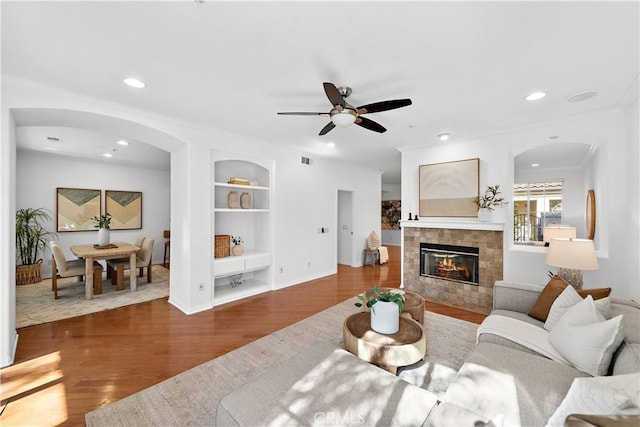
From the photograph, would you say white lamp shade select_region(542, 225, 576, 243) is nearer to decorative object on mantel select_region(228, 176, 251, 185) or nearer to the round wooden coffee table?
the round wooden coffee table

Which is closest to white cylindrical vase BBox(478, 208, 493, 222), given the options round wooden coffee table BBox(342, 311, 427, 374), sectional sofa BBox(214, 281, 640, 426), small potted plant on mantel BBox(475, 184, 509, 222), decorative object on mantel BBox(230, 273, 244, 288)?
small potted plant on mantel BBox(475, 184, 509, 222)

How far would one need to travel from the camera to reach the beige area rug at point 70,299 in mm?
3566

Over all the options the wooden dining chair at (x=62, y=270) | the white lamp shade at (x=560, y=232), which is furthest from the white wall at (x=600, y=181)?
the wooden dining chair at (x=62, y=270)

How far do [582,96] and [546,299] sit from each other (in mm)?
2157

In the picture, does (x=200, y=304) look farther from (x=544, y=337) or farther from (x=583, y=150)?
(x=583, y=150)

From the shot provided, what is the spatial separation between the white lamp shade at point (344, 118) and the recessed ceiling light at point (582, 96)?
236 cm

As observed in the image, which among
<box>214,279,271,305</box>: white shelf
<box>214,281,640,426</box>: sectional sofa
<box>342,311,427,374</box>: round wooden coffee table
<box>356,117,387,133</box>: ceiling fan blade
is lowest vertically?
<box>214,279,271,305</box>: white shelf

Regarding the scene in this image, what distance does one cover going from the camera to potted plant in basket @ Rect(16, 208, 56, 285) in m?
4.99

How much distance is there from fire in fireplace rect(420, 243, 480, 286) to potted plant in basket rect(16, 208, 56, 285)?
24.0 ft

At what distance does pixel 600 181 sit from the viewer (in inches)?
139

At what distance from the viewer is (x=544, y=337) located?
6.52 ft

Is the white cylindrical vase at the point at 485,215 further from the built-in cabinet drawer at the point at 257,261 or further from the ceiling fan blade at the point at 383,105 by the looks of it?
the built-in cabinet drawer at the point at 257,261

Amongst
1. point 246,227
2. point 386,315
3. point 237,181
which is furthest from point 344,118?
point 246,227

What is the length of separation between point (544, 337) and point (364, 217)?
16.9 ft
